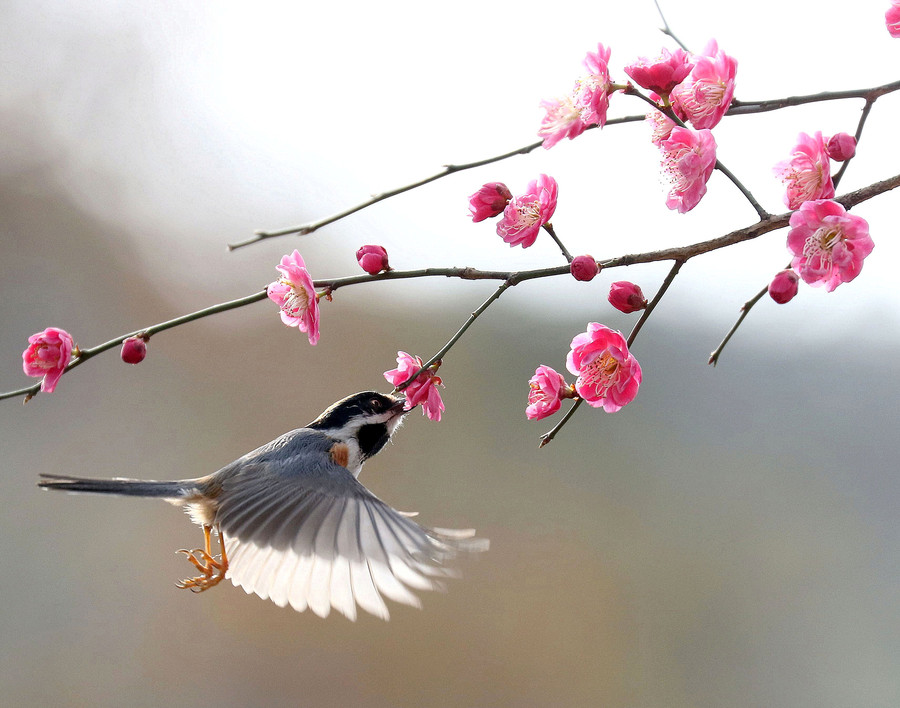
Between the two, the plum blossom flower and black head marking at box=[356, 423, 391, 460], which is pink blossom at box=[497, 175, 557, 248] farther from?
black head marking at box=[356, 423, 391, 460]

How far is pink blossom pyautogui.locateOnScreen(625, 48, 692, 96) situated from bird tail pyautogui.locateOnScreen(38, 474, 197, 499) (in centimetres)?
90

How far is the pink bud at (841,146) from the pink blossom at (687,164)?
0.45 ft

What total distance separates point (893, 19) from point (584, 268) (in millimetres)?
547

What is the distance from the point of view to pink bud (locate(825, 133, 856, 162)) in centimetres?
96

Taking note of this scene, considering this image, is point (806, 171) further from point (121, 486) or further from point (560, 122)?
point (121, 486)

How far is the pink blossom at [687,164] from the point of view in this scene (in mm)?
938

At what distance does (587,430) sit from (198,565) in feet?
17.9

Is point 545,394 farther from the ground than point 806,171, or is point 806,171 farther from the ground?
point 806,171

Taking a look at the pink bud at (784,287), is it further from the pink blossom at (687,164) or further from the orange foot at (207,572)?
the orange foot at (207,572)

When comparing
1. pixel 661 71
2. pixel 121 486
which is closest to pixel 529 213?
pixel 661 71

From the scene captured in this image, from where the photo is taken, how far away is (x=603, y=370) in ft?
3.43

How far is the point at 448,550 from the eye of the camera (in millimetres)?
1061

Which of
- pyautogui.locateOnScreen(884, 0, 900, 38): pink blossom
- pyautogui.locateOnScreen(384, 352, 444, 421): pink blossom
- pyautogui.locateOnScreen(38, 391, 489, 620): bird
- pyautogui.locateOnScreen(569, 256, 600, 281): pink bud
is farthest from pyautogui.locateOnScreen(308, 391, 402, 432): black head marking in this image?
pyautogui.locateOnScreen(884, 0, 900, 38): pink blossom

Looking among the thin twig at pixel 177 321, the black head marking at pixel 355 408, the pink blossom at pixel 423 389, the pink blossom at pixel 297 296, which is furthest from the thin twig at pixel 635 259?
the black head marking at pixel 355 408
